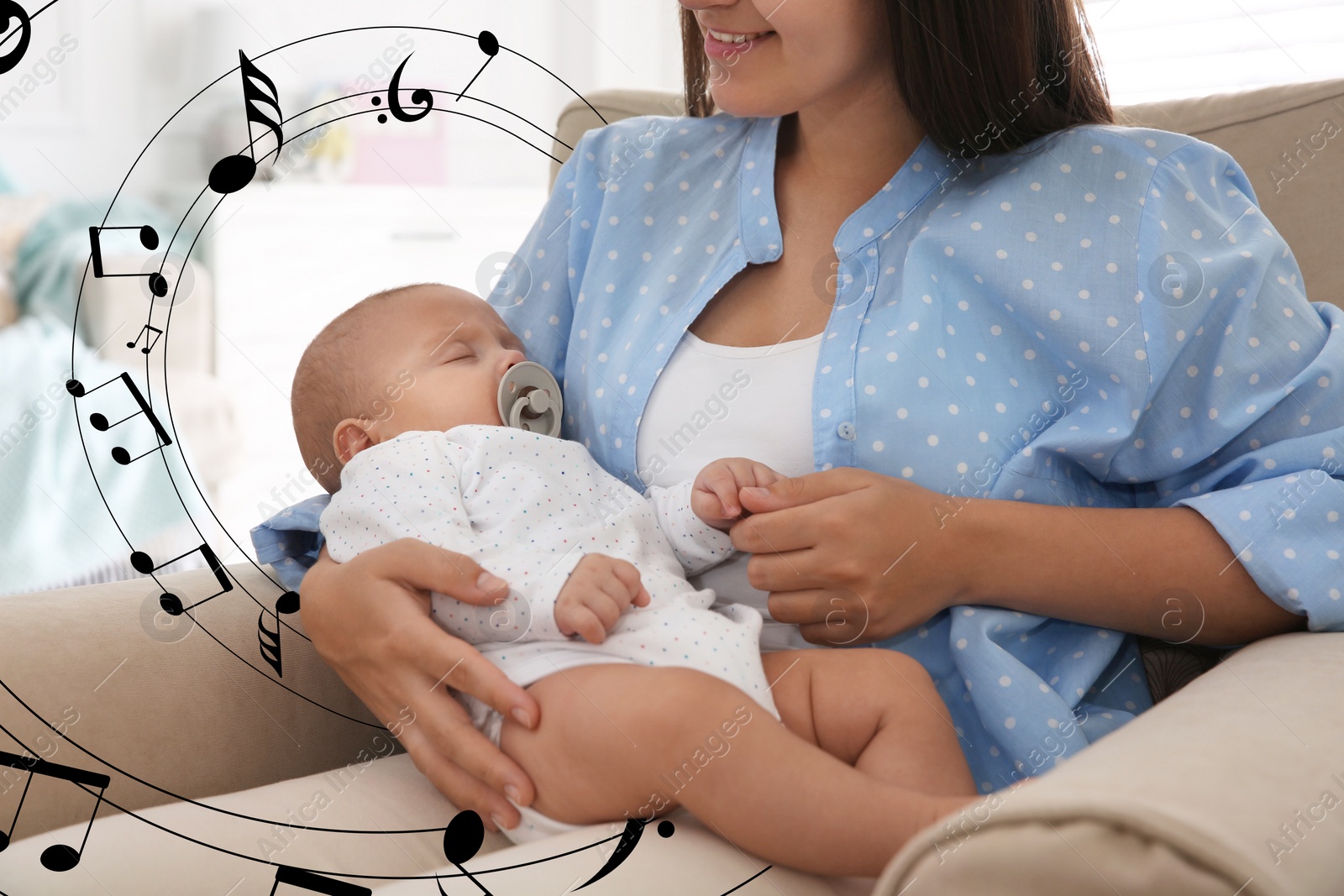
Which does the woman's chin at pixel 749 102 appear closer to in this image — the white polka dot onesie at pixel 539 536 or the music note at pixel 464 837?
the white polka dot onesie at pixel 539 536

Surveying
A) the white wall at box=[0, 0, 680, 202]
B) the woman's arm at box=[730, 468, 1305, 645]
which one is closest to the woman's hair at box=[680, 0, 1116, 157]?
the woman's arm at box=[730, 468, 1305, 645]

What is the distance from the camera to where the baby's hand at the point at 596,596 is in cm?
71

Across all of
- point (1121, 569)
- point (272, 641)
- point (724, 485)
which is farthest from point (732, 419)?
point (272, 641)

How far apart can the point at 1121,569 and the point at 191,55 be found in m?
3.06

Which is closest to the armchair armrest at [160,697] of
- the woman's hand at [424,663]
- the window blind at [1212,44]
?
the woman's hand at [424,663]

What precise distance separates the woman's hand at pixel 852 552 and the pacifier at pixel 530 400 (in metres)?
0.28

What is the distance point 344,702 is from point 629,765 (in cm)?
43

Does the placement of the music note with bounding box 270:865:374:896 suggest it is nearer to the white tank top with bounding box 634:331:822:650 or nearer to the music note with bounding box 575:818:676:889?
the music note with bounding box 575:818:676:889

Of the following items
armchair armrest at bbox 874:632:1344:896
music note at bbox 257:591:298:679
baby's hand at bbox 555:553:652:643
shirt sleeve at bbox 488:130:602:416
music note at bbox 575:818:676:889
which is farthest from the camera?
shirt sleeve at bbox 488:130:602:416

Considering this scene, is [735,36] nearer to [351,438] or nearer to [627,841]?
[351,438]

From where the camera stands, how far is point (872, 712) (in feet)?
2.46

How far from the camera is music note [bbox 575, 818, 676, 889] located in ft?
1.99

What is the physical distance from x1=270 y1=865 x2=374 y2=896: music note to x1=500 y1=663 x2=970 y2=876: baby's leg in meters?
0.14

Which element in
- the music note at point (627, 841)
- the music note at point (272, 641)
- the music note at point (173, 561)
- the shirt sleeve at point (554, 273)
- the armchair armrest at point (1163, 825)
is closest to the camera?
the armchair armrest at point (1163, 825)
